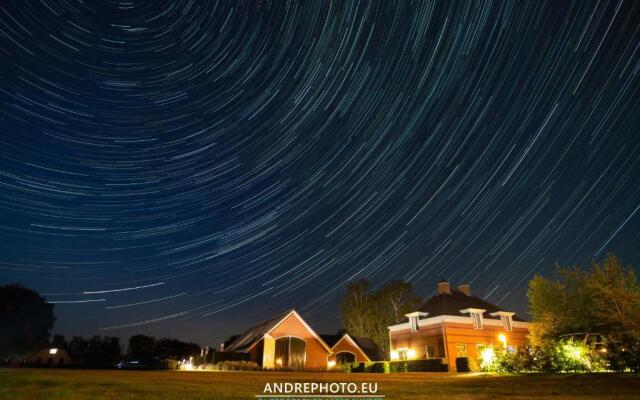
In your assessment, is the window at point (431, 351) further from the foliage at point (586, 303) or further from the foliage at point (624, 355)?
the foliage at point (624, 355)

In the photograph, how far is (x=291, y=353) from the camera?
124 ft

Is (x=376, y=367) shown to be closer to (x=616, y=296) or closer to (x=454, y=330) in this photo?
(x=454, y=330)

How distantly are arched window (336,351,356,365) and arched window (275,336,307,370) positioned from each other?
6053mm

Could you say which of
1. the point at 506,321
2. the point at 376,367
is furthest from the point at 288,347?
the point at 506,321

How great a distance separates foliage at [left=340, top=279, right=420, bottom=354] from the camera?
197 ft

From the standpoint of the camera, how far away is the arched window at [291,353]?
37125mm

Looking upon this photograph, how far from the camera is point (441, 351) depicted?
3481 cm

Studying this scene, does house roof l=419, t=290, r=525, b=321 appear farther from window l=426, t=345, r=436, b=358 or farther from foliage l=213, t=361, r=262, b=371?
foliage l=213, t=361, r=262, b=371

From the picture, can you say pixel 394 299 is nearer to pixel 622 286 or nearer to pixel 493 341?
pixel 493 341

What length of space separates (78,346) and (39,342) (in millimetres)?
34444

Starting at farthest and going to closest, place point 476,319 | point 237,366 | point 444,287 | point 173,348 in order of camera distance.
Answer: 1. point 173,348
2. point 444,287
3. point 476,319
4. point 237,366

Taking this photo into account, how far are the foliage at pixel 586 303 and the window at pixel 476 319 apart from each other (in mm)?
4425

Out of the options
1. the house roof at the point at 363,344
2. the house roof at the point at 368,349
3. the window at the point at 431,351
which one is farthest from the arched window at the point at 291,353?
the window at the point at 431,351

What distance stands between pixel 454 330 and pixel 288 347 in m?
14.6
